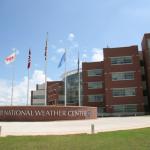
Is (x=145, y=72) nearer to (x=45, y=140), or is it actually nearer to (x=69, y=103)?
(x=69, y=103)

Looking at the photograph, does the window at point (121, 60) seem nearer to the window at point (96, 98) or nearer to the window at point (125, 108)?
the window at point (125, 108)

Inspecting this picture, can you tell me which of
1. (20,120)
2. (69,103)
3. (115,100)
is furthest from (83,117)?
(69,103)

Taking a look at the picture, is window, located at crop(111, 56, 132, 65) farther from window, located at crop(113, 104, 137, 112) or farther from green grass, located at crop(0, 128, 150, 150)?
green grass, located at crop(0, 128, 150, 150)

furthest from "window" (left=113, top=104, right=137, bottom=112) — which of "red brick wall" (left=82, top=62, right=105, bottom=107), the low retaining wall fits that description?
the low retaining wall

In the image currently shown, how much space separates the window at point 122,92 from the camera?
58.6 m

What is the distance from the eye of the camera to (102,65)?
67688mm

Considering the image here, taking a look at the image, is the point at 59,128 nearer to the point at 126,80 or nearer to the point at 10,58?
the point at 10,58

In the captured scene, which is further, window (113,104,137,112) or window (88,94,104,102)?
window (88,94,104,102)

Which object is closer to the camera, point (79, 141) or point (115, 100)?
point (79, 141)

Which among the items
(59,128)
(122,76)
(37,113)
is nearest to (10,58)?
(37,113)

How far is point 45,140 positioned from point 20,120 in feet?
72.3

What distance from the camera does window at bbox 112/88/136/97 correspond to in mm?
58562

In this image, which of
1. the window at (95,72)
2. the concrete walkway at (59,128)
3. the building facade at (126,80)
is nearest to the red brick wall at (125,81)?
the building facade at (126,80)

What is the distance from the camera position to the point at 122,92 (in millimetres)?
59312
